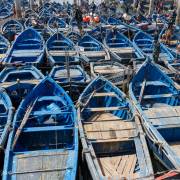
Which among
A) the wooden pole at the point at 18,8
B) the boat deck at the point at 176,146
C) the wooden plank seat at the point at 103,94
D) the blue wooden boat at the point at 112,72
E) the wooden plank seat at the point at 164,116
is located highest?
the wooden pole at the point at 18,8

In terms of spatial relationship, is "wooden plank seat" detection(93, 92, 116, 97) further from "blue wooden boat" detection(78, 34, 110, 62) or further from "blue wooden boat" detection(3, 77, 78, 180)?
"blue wooden boat" detection(78, 34, 110, 62)

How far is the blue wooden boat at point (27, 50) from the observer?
2255cm

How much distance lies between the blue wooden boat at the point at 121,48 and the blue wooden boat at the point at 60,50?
3.30 metres

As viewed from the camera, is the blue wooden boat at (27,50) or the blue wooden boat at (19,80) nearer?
the blue wooden boat at (19,80)

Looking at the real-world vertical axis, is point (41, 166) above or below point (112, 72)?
below

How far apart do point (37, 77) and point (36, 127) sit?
5.64m

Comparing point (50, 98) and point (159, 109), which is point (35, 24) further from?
point (159, 109)

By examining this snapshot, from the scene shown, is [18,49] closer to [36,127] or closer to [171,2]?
[36,127]

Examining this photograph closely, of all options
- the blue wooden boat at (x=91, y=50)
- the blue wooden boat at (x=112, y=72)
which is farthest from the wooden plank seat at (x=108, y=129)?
the blue wooden boat at (x=91, y=50)

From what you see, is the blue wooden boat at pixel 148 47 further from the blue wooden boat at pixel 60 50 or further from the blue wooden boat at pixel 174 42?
the blue wooden boat at pixel 60 50

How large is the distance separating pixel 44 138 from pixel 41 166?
2336 mm

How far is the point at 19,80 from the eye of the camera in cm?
1742

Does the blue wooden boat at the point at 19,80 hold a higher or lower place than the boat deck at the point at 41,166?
higher

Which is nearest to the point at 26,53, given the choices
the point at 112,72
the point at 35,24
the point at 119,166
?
the point at 112,72
